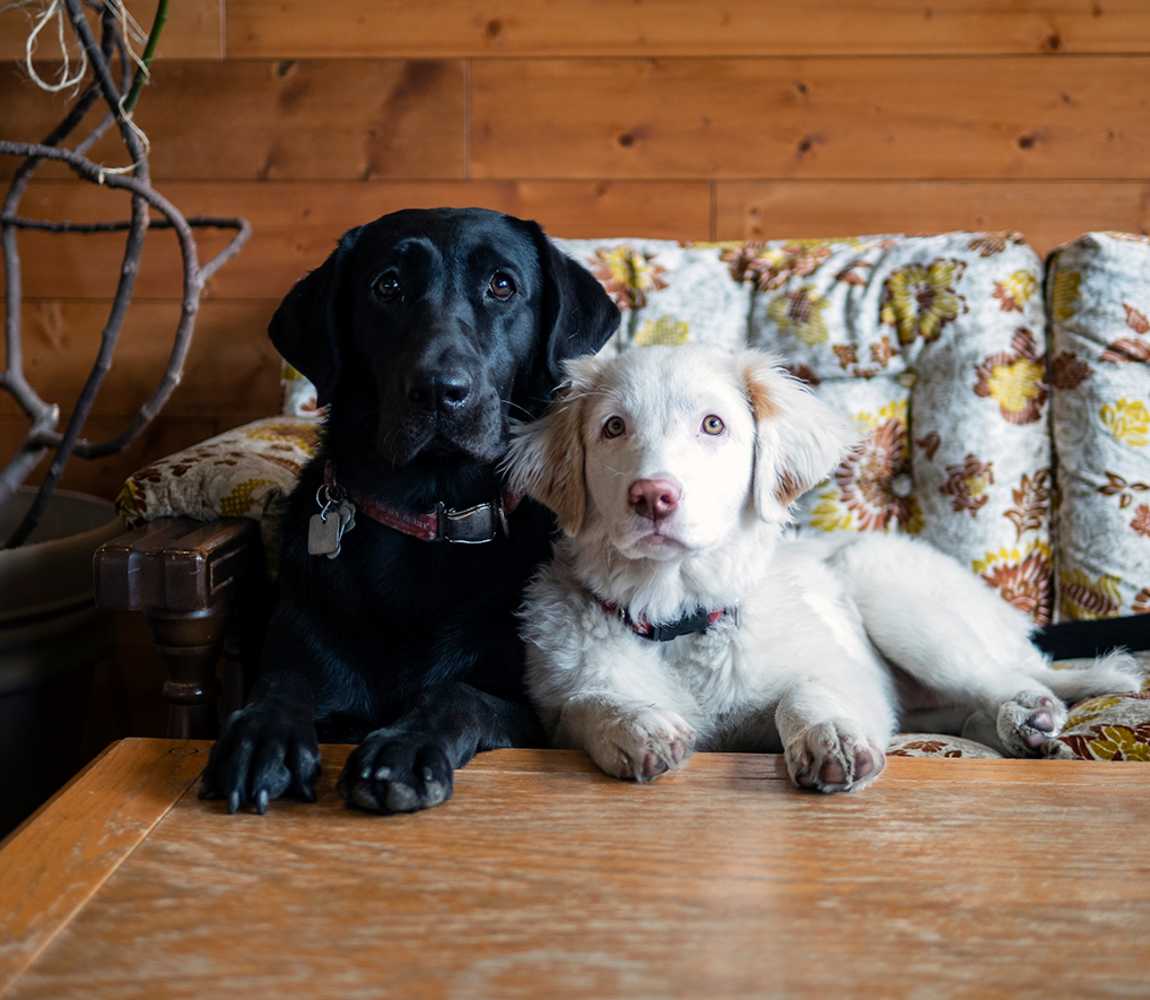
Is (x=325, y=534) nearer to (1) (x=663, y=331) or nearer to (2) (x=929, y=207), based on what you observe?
(1) (x=663, y=331)

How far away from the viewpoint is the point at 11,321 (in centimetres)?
223

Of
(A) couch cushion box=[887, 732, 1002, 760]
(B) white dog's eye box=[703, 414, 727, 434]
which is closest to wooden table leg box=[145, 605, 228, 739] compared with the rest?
(B) white dog's eye box=[703, 414, 727, 434]

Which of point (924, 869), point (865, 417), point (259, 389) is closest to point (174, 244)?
point (259, 389)

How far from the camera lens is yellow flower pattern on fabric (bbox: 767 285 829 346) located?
207 centimetres

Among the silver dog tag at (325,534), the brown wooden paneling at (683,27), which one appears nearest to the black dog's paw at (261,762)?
the silver dog tag at (325,534)

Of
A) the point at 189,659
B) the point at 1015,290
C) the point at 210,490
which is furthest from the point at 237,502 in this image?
the point at 1015,290

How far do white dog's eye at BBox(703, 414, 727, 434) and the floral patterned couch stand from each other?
2.05 ft

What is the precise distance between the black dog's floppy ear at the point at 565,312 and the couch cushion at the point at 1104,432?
3.19 feet

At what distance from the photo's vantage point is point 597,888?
2.97 ft

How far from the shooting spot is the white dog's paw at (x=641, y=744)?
1.14 meters

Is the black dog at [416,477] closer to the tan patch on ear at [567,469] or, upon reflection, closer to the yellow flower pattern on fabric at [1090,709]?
the tan patch on ear at [567,469]

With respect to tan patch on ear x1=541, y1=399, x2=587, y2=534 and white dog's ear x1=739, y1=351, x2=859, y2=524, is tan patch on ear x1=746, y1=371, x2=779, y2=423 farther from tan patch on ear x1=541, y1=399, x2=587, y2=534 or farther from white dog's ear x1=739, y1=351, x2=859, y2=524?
tan patch on ear x1=541, y1=399, x2=587, y2=534

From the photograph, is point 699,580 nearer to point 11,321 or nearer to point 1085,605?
point 1085,605

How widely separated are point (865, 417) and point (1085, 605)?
0.53m
